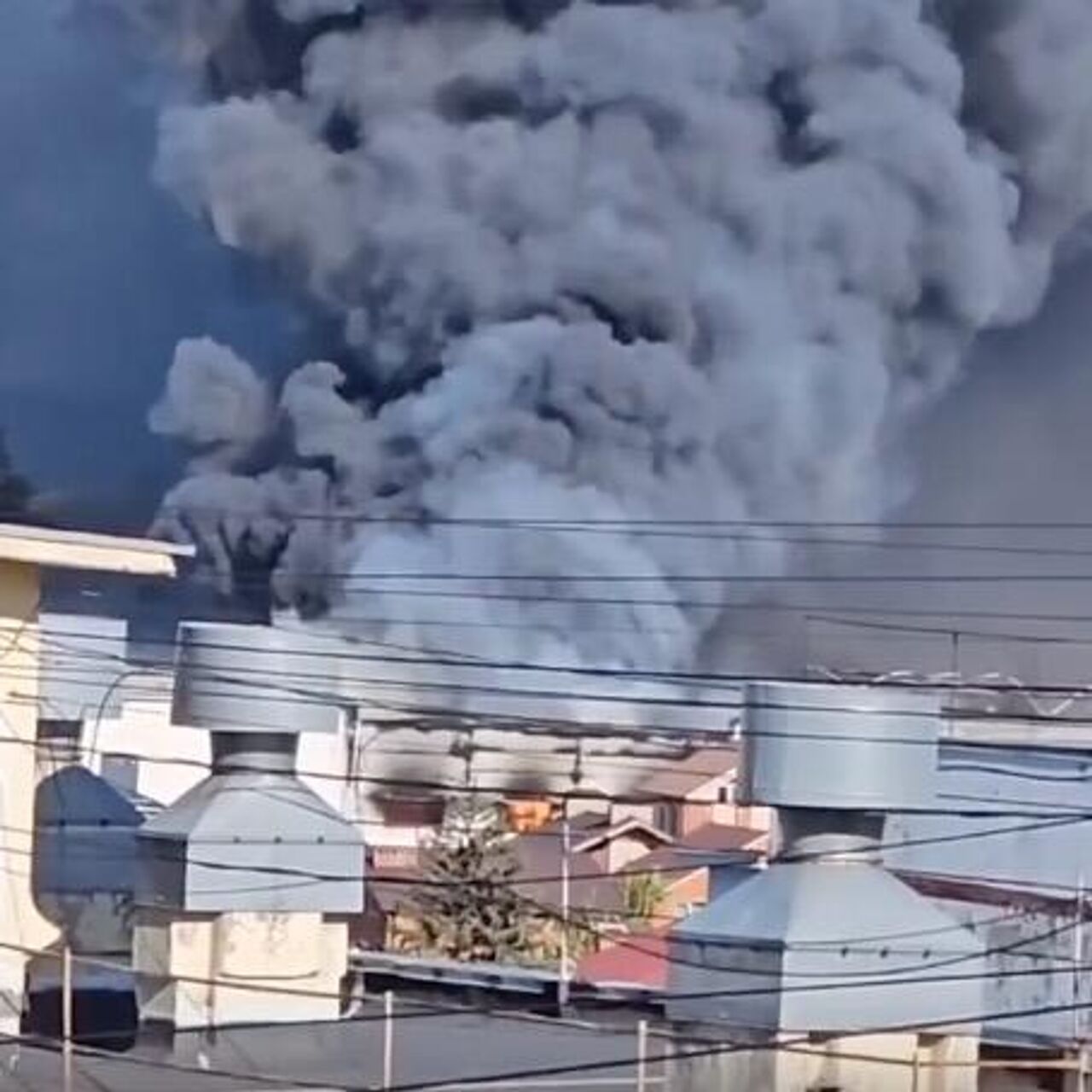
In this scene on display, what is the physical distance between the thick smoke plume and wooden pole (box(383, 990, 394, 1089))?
758 centimetres

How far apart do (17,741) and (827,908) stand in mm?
1696

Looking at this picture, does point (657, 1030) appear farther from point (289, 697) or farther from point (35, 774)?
point (35, 774)

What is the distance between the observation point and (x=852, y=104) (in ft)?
40.0

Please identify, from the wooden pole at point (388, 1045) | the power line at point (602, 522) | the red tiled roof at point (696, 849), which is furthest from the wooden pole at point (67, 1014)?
the power line at point (602, 522)

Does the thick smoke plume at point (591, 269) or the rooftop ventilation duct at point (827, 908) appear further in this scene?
the thick smoke plume at point (591, 269)

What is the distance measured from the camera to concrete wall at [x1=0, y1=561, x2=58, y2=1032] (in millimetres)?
4641

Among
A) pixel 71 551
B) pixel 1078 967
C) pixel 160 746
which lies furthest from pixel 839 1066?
pixel 160 746

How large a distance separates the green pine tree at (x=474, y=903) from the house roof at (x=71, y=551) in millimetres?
1859

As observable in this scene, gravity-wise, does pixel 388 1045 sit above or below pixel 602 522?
below

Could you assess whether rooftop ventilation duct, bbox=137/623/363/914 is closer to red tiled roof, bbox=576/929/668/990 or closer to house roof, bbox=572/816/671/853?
red tiled roof, bbox=576/929/668/990

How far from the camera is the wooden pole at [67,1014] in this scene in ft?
12.7

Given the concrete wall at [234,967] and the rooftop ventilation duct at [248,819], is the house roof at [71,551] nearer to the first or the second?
the rooftop ventilation duct at [248,819]

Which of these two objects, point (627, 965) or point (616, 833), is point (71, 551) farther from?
point (616, 833)

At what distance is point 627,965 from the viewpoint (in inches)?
212
